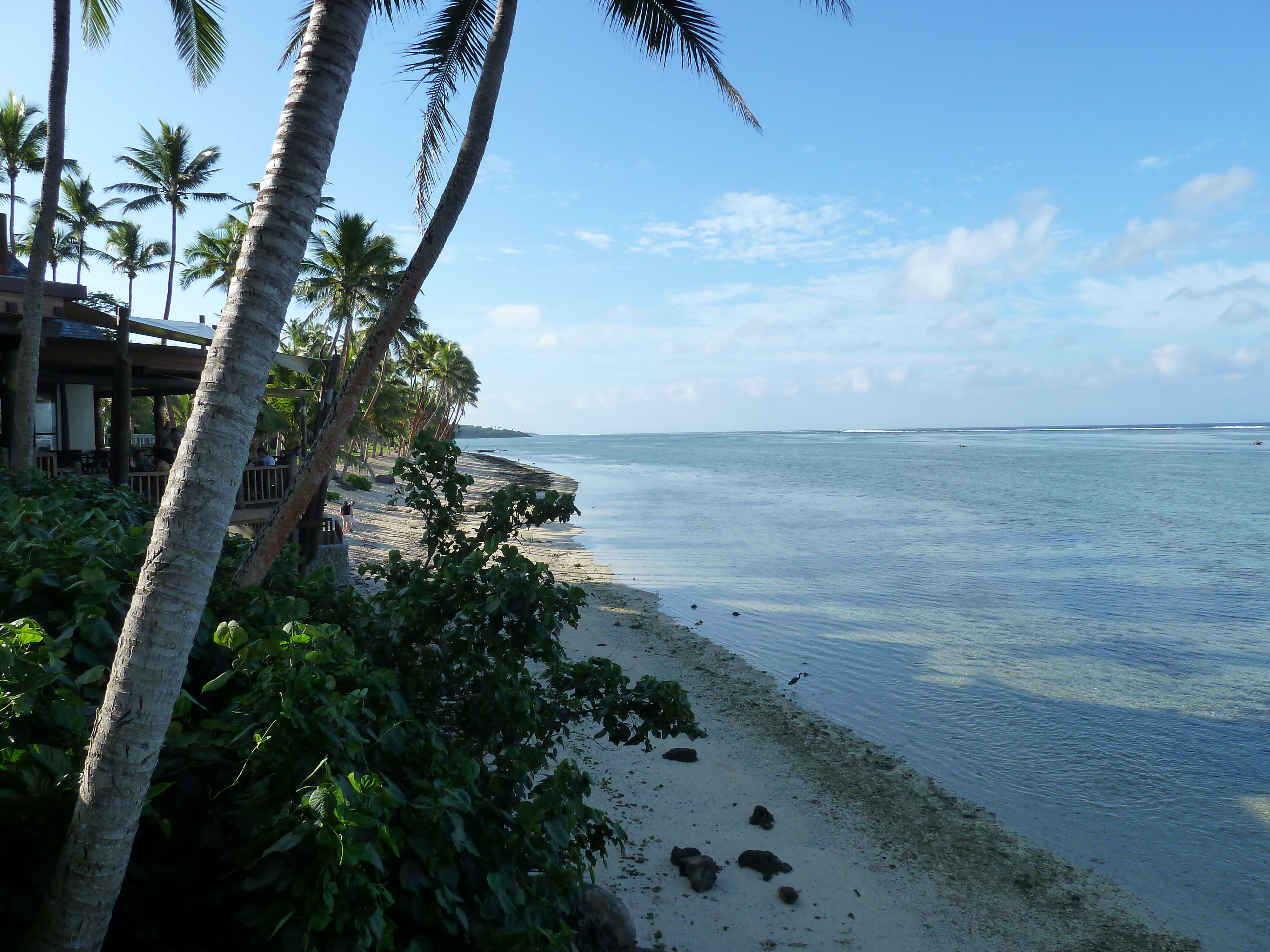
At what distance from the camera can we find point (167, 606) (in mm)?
1876

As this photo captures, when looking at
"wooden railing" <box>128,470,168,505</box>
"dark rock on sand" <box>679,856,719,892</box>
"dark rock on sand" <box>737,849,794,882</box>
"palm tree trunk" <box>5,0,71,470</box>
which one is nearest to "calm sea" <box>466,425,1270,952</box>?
"dark rock on sand" <box>737,849,794,882</box>

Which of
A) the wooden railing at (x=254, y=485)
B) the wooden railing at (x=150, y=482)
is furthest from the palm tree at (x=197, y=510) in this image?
the wooden railing at (x=150, y=482)

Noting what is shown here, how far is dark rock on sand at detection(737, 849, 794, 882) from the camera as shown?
19.2 ft

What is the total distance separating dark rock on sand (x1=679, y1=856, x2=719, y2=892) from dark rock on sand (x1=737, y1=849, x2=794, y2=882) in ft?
0.86

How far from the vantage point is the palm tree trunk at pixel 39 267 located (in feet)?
25.2

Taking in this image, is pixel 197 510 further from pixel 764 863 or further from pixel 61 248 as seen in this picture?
pixel 61 248

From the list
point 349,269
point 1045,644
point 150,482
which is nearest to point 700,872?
point 150,482

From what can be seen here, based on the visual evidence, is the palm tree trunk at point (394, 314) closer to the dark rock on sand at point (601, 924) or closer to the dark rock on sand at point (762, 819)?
the dark rock on sand at point (601, 924)

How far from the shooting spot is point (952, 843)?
6.65m

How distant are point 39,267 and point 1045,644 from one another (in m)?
15.8

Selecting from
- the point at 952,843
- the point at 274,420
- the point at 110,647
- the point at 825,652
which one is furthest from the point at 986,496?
the point at 110,647

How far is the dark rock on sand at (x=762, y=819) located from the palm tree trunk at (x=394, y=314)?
184 inches

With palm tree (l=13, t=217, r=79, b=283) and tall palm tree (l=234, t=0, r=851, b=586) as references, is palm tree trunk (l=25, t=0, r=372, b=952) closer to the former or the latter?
tall palm tree (l=234, t=0, r=851, b=586)

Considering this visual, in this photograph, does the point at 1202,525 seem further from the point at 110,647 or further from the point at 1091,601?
the point at 110,647
